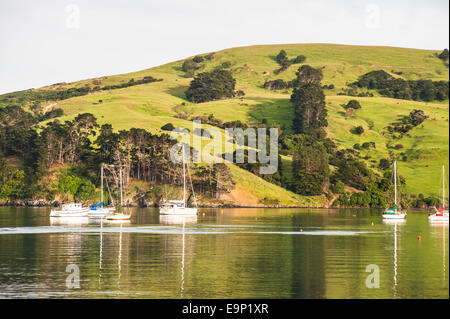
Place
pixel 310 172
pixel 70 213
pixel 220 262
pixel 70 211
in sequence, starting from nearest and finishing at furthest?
pixel 220 262, pixel 70 213, pixel 70 211, pixel 310 172

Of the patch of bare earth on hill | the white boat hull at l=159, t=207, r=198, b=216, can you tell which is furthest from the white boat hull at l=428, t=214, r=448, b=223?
the patch of bare earth on hill

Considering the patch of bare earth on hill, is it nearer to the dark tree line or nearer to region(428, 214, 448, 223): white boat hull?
the dark tree line

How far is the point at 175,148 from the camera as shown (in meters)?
179

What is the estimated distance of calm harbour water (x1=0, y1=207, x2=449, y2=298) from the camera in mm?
41469

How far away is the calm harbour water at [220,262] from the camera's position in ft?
136

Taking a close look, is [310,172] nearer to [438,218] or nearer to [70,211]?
[438,218]

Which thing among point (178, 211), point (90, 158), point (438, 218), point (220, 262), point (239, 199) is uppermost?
point (90, 158)

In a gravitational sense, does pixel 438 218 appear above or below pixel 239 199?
below

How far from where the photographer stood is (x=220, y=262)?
54656mm

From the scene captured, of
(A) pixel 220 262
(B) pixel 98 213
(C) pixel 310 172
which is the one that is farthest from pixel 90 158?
(A) pixel 220 262
